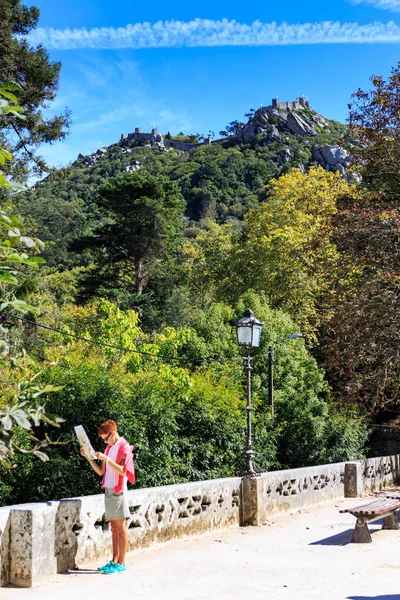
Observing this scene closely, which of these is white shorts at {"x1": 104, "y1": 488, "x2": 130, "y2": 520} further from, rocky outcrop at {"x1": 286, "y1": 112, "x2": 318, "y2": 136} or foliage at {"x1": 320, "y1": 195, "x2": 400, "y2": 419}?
rocky outcrop at {"x1": 286, "y1": 112, "x2": 318, "y2": 136}

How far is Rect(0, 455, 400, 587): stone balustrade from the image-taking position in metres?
6.51

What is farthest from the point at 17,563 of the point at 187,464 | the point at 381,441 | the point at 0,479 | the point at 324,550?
the point at 381,441

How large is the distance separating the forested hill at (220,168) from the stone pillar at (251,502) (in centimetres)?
5122

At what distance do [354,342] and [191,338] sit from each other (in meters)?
8.25

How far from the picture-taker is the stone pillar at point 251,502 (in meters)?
11.7

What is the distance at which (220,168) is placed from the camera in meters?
141

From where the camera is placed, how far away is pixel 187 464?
16.8 m

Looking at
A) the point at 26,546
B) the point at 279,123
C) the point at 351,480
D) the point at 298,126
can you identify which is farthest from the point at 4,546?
the point at 279,123

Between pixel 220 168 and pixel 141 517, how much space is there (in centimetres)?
13578

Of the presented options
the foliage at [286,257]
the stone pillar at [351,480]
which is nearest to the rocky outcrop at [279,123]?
the foliage at [286,257]

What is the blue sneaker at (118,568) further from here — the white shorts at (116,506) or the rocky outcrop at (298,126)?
the rocky outcrop at (298,126)

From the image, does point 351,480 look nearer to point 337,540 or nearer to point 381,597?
point 337,540

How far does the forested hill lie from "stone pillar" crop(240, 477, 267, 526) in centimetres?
5122

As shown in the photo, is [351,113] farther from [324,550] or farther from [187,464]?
[324,550]
